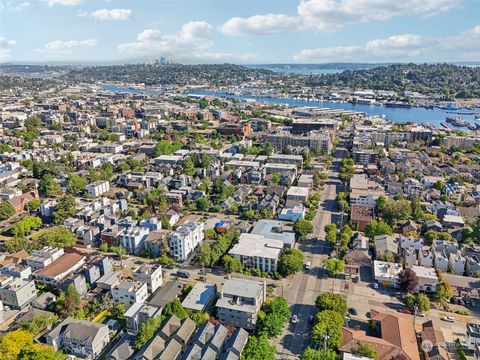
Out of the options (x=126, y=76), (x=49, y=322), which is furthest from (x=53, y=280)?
(x=126, y=76)

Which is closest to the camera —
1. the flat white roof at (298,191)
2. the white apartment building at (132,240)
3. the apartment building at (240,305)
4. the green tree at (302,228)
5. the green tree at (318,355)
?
the green tree at (318,355)

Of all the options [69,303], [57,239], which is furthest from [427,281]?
[57,239]

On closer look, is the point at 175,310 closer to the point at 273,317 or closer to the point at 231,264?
the point at 273,317

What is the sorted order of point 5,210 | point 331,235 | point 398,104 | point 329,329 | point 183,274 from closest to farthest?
point 329,329 → point 183,274 → point 331,235 → point 5,210 → point 398,104

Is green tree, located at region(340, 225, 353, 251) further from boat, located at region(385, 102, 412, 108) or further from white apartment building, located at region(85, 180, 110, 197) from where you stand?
boat, located at region(385, 102, 412, 108)

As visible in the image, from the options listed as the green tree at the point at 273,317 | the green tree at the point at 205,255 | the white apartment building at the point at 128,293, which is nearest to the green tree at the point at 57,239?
the white apartment building at the point at 128,293

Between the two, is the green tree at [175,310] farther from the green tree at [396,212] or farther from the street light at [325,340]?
the green tree at [396,212]

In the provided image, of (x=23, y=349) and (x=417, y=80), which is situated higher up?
(x=417, y=80)
